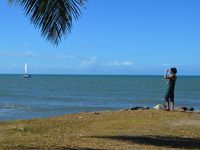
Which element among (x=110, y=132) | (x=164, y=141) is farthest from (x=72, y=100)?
(x=164, y=141)

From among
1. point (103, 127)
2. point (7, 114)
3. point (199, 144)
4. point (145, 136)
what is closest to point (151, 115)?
point (103, 127)

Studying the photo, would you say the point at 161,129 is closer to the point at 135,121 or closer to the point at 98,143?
the point at 135,121

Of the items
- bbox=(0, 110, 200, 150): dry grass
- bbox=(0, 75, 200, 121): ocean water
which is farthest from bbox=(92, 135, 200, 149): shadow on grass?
bbox=(0, 75, 200, 121): ocean water

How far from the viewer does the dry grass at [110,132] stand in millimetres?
11305

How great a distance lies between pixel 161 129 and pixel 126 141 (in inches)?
105

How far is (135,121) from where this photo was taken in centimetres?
1609

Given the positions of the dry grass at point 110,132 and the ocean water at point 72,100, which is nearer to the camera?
the dry grass at point 110,132

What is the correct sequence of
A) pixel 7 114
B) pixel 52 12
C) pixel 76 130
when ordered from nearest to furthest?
pixel 52 12, pixel 76 130, pixel 7 114

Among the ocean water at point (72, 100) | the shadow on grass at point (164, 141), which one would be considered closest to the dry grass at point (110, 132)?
the shadow on grass at point (164, 141)

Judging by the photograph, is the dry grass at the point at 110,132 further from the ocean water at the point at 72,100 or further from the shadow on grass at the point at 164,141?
the ocean water at the point at 72,100

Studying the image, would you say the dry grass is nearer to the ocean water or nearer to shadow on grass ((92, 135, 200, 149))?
shadow on grass ((92, 135, 200, 149))

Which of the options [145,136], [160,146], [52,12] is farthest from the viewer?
[145,136]

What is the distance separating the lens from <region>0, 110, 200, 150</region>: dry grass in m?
11.3

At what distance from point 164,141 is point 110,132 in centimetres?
199
